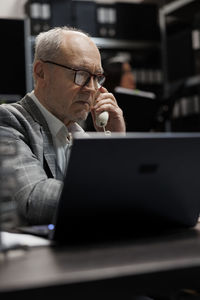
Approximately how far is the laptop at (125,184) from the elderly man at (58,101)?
56 centimetres

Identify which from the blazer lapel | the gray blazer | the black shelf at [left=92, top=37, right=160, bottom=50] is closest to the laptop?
the gray blazer

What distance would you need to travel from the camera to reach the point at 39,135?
1398mm

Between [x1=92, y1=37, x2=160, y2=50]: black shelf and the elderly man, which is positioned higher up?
[x1=92, y1=37, x2=160, y2=50]: black shelf

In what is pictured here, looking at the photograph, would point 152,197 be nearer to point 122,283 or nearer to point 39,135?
point 122,283

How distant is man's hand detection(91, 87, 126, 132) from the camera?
1750 mm

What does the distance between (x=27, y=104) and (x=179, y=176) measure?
824 mm

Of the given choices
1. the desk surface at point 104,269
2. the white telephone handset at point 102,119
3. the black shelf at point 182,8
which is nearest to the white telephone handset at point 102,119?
the white telephone handset at point 102,119

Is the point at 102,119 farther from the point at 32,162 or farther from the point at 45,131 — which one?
the point at 32,162

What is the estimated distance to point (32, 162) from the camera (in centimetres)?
119

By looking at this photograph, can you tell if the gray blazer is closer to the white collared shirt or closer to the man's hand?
the white collared shirt

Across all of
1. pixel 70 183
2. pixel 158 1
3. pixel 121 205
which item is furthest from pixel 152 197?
pixel 158 1

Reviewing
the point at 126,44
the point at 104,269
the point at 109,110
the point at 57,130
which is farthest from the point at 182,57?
the point at 104,269

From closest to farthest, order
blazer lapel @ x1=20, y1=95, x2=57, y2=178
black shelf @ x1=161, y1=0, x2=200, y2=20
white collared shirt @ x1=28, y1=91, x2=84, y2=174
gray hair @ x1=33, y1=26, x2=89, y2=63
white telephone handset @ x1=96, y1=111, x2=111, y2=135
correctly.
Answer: blazer lapel @ x1=20, y1=95, x2=57, y2=178 < white collared shirt @ x1=28, y1=91, x2=84, y2=174 < gray hair @ x1=33, y1=26, x2=89, y2=63 < white telephone handset @ x1=96, y1=111, x2=111, y2=135 < black shelf @ x1=161, y1=0, x2=200, y2=20

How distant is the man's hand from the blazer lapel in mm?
300
